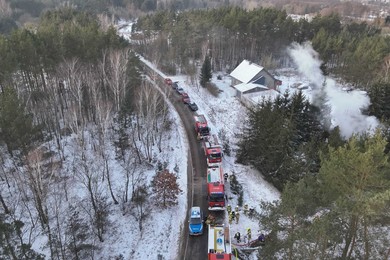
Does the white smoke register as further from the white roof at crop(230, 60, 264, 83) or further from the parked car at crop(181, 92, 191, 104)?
the parked car at crop(181, 92, 191, 104)

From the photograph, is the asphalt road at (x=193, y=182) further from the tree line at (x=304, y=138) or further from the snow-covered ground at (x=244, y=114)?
the tree line at (x=304, y=138)

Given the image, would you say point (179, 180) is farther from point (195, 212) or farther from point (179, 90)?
point (179, 90)

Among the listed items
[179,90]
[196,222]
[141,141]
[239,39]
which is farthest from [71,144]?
[239,39]

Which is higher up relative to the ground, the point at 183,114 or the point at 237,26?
the point at 237,26

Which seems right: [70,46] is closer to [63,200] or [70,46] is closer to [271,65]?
[63,200]

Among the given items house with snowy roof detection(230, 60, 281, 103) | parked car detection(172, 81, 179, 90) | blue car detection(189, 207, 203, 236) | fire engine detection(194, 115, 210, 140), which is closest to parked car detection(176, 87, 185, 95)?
parked car detection(172, 81, 179, 90)

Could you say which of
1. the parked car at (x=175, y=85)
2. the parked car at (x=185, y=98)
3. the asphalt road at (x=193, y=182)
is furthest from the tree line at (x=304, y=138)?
the parked car at (x=185, y=98)

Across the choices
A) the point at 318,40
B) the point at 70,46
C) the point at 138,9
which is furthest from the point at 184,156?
the point at 138,9
